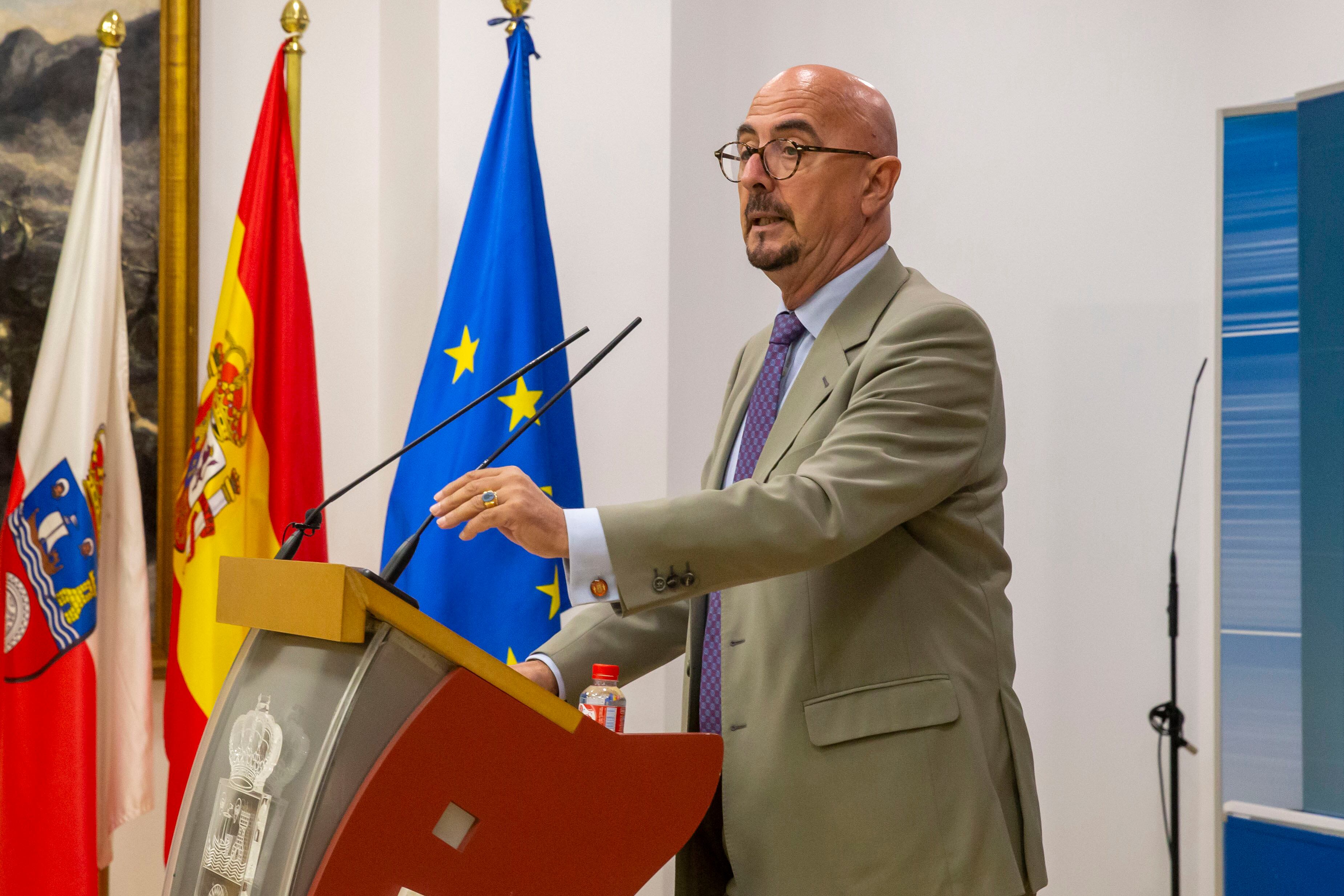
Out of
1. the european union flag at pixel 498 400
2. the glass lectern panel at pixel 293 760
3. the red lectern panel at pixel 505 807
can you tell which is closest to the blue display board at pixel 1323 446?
the european union flag at pixel 498 400

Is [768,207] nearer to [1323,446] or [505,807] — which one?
[505,807]

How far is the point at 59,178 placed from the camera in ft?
9.55

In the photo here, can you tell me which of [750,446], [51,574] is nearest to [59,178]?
[51,574]

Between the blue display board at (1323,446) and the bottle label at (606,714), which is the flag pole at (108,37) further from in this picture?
Answer: the blue display board at (1323,446)

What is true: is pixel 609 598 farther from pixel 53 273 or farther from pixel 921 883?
pixel 53 273

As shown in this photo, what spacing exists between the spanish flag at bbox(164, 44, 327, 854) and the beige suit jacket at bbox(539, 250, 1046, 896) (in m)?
1.40

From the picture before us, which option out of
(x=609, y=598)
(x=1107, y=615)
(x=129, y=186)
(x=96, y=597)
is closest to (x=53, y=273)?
(x=129, y=186)

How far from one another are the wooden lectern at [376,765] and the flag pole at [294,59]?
1.97 meters

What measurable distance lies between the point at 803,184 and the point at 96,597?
1874 mm

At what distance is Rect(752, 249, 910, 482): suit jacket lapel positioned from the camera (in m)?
1.58

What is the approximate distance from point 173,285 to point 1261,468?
260 centimetres

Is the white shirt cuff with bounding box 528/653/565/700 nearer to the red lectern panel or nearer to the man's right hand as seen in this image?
the man's right hand

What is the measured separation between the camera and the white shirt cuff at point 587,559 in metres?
1.24

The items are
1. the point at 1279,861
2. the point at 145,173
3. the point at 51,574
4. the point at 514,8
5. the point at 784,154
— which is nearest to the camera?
the point at 784,154
